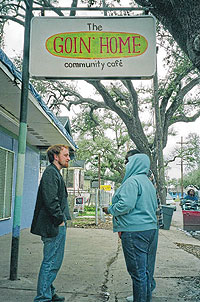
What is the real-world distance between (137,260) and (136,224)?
36 cm

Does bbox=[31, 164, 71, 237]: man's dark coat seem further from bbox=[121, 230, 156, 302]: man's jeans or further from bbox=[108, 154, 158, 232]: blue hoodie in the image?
bbox=[121, 230, 156, 302]: man's jeans

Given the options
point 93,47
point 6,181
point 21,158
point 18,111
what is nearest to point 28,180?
point 6,181

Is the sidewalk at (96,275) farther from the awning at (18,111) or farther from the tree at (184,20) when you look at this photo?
the tree at (184,20)

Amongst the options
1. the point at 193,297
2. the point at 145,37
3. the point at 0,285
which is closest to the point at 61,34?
the point at 145,37

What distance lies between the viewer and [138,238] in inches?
145

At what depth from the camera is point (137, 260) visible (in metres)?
3.62

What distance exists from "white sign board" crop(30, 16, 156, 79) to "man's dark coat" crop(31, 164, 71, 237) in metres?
1.87

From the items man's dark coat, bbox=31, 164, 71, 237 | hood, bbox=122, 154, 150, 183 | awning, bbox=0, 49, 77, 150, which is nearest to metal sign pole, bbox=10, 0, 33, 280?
awning, bbox=0, 49, 77, 150

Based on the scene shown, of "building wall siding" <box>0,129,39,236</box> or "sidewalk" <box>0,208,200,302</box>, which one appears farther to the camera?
"building wall siding" <box>0,129,39,236</box>

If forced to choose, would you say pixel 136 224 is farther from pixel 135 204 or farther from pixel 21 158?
pixel 21 158

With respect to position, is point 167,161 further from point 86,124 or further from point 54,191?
point 54,191

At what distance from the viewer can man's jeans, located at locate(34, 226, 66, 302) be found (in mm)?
3840

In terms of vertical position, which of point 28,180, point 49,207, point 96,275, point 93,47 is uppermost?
point 93,47

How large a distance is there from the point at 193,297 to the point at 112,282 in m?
1.26
